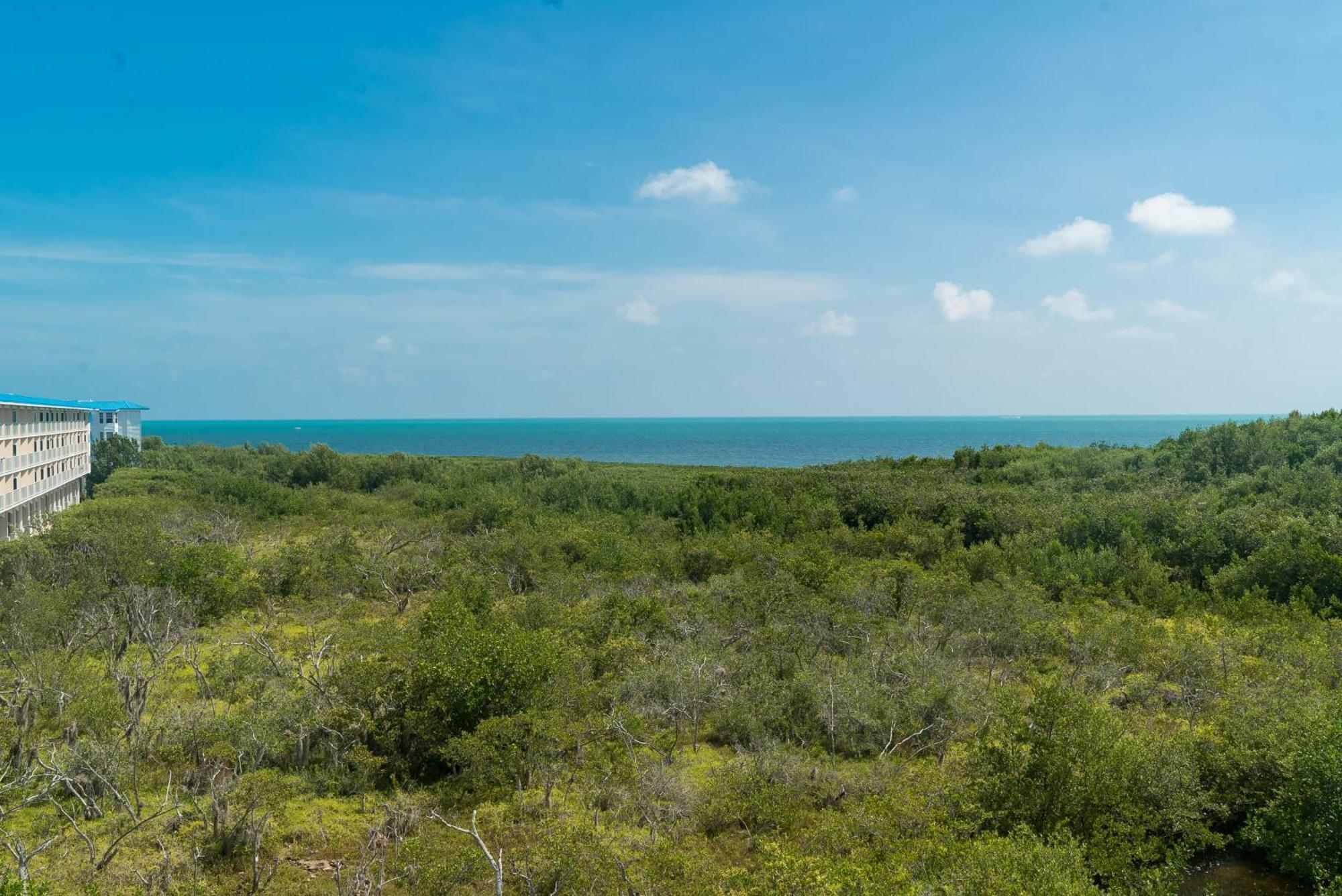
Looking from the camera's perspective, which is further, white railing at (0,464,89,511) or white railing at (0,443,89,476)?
white railing at (0,443,89,476)

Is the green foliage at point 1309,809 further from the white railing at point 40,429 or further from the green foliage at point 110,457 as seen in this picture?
the green foliage at point 110,457

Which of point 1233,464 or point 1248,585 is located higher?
point 1233,464

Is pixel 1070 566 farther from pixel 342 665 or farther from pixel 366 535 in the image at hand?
pixel 366 535

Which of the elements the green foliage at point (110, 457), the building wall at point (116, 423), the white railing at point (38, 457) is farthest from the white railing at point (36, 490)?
the building wall at point (116, 423)

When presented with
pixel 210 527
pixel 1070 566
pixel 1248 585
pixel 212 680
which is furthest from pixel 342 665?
pixel 1248 585

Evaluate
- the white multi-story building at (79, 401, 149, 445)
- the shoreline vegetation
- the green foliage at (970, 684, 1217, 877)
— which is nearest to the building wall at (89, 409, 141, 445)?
the white multi-story building at (79, 401, 149, 445)

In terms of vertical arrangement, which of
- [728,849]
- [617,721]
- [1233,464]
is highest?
[1233,464]

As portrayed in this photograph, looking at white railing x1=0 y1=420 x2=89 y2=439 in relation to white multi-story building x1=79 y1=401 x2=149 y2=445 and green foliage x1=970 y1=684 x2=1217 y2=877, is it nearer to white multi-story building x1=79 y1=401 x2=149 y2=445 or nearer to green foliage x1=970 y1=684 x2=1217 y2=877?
white multi-story building x1=79 y1=401 x2=149 y2=445

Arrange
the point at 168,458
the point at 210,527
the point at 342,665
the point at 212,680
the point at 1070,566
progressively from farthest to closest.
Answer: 1. the point at 168,458
2. the point at 210,527
3. the point at 1070,566
4. the point at 212,680
5. the point at 342,665
